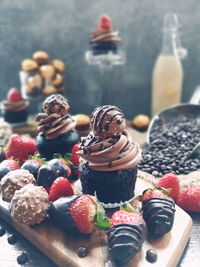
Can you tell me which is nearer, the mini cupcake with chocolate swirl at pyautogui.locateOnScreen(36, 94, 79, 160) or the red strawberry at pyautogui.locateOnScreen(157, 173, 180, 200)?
the red strawberry at pyautogui.locateOnScreen(157, 173, 180, 200)

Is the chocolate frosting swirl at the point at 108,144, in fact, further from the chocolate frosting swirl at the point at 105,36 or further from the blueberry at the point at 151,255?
the chocolate frosting swirl at the point at 105,36

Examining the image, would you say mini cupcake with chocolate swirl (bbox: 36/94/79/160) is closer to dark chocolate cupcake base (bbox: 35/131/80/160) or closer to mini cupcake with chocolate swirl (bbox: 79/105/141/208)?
dark chocolate cupcake base (bbox: 35/131/80/160)

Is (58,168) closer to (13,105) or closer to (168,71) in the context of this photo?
(13,105)

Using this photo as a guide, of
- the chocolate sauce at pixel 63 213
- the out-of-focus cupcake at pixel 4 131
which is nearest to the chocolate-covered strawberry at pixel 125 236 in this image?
the chocolate sauce at pixel 63 213

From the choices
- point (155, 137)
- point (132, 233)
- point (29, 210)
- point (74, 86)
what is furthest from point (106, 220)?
point (74, 86)

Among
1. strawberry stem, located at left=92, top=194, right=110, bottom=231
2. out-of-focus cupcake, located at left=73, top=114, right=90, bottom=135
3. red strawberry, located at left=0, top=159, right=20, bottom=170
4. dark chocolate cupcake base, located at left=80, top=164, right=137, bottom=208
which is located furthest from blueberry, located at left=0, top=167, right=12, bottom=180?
out-of-focus cupcake, located at left=73, top=114, right=90, bottom=135
